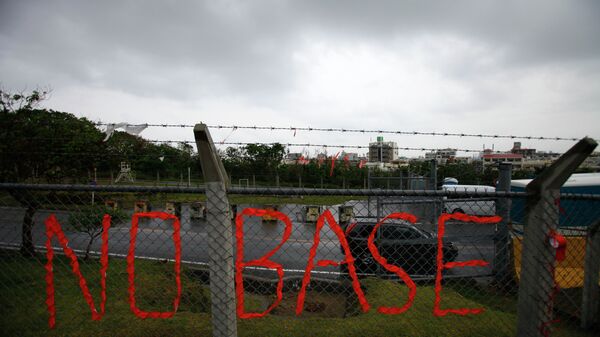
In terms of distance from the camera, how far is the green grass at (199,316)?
3311 millimetres

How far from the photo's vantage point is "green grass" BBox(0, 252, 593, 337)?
3.31 meters

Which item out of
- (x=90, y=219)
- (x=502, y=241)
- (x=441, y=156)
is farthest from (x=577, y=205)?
(x=90, y=219)

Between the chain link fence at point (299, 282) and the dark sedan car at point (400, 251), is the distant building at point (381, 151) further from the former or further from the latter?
the dark sedan car at point (400, 251)

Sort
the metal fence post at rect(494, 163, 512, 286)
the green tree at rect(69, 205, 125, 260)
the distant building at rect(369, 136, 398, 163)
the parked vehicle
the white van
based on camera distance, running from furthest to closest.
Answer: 1. the parked vehicle
2. the green tree at rect(69, 205, 125, 260)
3. the distant building at rect(369, 136, 398, 163)
4. the metal fence post at rect(494, 163, 512, 286)
5. the white van

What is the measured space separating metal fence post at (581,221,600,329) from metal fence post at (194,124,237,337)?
4.20m

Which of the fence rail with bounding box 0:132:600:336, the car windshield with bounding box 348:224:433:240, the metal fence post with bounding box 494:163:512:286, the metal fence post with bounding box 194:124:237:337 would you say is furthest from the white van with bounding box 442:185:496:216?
the metal fence post with bounding box 194:124:237:337

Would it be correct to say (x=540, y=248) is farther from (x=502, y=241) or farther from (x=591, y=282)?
(x=502, y=241)

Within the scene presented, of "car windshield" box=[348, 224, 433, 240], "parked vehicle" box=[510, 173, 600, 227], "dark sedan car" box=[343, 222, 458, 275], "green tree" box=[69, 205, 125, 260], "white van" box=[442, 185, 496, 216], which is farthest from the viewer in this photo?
"parked vehicle" box=[510, 173, 600, 227]

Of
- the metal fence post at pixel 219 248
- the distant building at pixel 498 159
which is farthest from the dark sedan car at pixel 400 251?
the metal fence post at pixel 219 248

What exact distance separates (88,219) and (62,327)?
3381 millimetres

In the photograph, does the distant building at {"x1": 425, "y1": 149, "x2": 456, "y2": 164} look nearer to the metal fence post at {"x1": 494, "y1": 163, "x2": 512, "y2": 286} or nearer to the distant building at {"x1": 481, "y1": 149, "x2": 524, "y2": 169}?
the distant building at {"x1": 481, "y1": 149, "x2": 524, "y2": 169}

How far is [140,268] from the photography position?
5.98 meters

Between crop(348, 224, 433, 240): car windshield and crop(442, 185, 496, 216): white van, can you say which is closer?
crop(442, 185, 496, 216): white van

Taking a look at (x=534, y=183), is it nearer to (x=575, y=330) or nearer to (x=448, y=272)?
(x=575, y=330)
